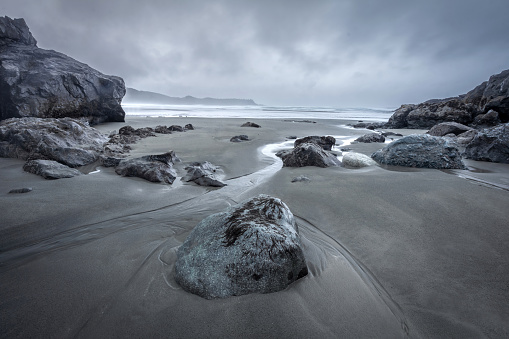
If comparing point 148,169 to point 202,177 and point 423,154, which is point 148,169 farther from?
point 423,154

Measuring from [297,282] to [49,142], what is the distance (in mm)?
5800

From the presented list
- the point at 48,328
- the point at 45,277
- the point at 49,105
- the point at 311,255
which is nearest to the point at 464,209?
the point at 311,255

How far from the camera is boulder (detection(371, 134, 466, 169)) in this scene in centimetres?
461

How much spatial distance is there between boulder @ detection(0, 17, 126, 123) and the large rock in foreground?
37.5 feet

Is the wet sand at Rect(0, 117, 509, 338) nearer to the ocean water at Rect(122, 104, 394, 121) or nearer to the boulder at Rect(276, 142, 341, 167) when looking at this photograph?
the boulder at Rect(276, 142, 341, 167)

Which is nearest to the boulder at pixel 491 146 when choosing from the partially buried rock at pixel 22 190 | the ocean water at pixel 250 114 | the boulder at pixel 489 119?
the partially buried rock at pixel 22 190

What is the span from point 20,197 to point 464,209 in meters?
5.35

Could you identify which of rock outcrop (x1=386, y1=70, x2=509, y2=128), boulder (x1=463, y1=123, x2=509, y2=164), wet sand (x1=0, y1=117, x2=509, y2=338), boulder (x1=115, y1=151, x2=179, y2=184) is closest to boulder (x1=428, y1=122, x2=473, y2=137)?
rock outcrop (x1=386, y1=70, x2=509, y2=128)

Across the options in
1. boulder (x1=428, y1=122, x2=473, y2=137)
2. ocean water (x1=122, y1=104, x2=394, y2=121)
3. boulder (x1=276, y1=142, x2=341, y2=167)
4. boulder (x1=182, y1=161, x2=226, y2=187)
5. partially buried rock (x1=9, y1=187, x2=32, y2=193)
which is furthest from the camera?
ocean water (x1=122, y1=104, x2=394, y2=121)

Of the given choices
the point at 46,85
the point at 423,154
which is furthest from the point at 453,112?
the point at 46,85

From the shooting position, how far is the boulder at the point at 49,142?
4.52 m

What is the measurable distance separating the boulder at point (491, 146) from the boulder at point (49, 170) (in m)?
8.72

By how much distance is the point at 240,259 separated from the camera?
161 centimetres

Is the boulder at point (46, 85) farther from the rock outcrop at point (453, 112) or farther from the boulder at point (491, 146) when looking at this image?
the rock outcrop at point (453, 112)
